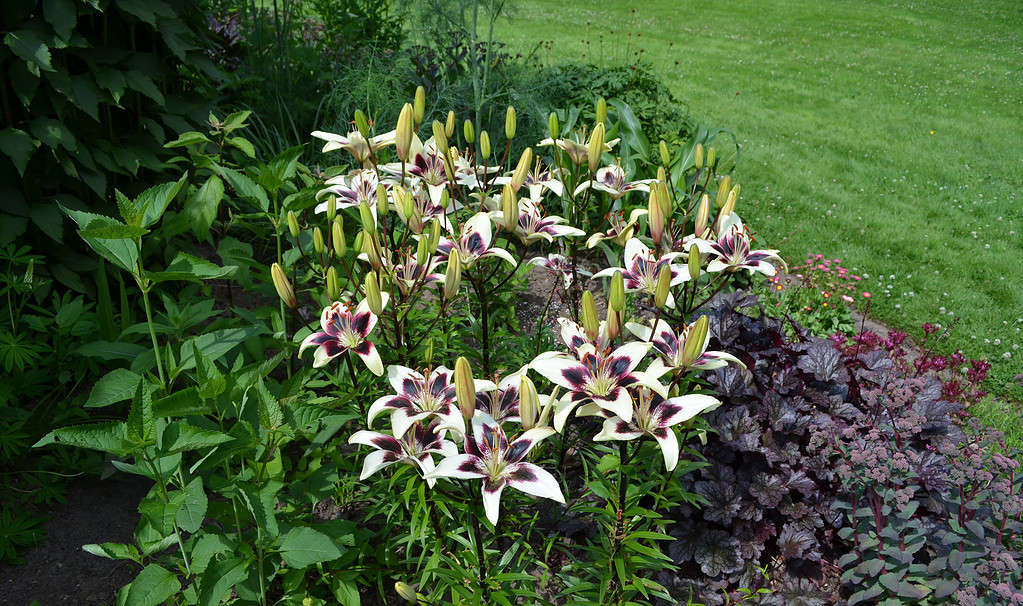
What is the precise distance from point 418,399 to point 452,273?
34cm

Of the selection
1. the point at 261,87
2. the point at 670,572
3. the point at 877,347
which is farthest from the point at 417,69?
the point at 670,572

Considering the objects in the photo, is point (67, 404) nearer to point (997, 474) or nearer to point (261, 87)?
point (261, 87)

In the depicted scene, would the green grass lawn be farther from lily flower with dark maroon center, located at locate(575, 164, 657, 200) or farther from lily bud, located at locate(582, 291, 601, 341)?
lily bud, located at locate(582, 291, 601, 341)

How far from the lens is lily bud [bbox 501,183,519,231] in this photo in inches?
74.9

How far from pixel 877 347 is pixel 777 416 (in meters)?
1.49

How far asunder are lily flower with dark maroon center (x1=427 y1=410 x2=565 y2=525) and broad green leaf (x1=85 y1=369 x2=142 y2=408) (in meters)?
1.01

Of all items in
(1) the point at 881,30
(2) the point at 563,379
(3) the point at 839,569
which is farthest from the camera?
(1) the point at 881,30

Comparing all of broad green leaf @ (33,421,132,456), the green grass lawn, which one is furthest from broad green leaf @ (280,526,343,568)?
the green grass lawn

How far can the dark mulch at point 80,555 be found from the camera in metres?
2.14

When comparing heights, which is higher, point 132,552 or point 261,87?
point 261,87

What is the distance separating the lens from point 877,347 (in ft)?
11.7

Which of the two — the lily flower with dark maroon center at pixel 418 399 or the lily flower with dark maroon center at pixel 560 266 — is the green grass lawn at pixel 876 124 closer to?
the lily flower with dark maroon center at pixel 560 266

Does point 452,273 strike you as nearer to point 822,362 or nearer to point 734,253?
point 734,253

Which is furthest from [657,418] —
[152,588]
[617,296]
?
[152,588]
